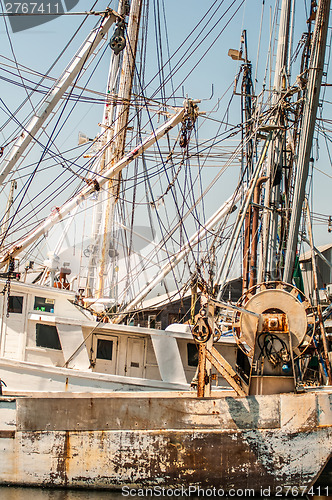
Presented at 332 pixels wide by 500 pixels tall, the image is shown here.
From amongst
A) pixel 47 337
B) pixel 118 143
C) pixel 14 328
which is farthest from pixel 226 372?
pixel 118 143

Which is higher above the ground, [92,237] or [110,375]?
[92,237]

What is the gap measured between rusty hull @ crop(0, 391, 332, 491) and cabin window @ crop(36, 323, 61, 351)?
19.8 feet

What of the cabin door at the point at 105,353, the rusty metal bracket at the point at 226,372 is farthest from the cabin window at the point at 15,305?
the rusty metal bracket at the point at 226,372

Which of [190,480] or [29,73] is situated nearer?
[190,480]

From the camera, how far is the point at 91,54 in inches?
561

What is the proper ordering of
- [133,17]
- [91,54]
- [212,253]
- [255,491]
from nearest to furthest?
[255,491] < [91,54] < [212,253] < [133,17]

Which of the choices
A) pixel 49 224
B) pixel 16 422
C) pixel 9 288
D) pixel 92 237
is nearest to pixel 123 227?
pixel 92 237

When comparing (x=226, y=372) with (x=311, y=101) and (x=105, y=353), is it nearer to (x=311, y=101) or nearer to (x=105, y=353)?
(x=105, y=353)

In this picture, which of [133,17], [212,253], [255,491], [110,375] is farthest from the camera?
[133,17]

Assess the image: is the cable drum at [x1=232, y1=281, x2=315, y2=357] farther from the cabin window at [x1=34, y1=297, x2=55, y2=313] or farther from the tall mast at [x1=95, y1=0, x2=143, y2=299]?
the tall mast at [x1=95, y1=0, x2=143, y2=299]

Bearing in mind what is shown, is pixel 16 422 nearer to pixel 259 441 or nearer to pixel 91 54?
pixel 259 441

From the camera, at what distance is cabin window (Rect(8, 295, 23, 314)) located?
1574 centimetres

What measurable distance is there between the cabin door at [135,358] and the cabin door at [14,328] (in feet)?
9.58

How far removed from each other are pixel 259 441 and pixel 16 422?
13.8ft
